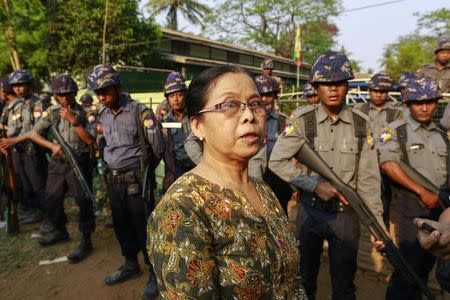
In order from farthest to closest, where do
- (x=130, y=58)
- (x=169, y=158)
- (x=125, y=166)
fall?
1. (x=130, y=58)
2. (x=169, y=158)
3. (x=125, y=166)

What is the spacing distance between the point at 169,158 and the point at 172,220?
3.03 metres

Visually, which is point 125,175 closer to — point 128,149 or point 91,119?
point 128,149

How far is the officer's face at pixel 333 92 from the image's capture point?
2.39 metres

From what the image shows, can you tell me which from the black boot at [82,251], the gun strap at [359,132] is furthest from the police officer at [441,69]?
the black boot at [82,251]

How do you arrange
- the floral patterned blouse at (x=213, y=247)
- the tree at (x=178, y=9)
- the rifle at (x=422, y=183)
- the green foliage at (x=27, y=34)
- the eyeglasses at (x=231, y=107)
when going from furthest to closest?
the tree at (x=178, y=9) → the green foliage at (x=27, y=34) → the rifle at (x=422, y=183) → the eyeglasses at (x=231, y=107) → the floral patterned blouse at (x=213, y=247)

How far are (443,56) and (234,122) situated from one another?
5461mm

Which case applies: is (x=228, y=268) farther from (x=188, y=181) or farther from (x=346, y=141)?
(x=346, y=141)

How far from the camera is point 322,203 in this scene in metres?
Answer: 2.46

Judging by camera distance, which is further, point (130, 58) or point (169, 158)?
point (130, 58)

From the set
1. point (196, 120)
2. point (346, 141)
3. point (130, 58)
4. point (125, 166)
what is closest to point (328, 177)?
point (346, 141)

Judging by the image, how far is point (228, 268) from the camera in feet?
3.81

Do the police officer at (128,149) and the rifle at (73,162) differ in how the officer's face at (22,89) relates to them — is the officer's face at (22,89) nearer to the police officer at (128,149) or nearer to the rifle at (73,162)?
the rifle at (73,162)

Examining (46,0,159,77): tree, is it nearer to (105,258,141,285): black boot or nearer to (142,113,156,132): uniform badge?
(142,113,156,132): uniform badge

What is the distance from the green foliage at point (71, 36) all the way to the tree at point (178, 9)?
54.6 ft
